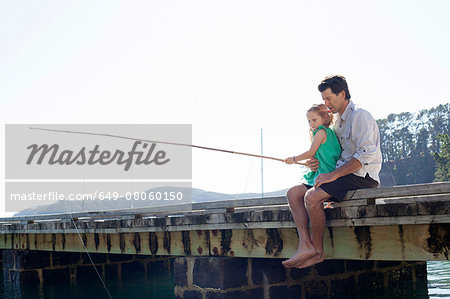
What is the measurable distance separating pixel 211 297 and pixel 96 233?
5.95 meters

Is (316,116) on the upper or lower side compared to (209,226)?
upper

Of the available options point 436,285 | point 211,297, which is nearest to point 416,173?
point 436,285

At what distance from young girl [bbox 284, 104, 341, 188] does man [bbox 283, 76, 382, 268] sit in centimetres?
8

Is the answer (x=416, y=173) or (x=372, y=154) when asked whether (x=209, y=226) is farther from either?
(x=416, y=173)

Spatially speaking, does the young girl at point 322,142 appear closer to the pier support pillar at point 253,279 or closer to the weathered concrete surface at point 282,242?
the weathered concrete surface at point 282,242

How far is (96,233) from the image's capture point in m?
16.1

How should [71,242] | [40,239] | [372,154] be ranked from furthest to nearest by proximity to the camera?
[40,239] < [71,242] < [372,154]

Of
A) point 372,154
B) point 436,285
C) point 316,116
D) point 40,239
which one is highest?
point 316,116

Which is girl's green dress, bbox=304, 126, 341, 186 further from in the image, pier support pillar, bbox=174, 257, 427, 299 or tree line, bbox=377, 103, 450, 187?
tree line, bbox=377, 103, 450, 187

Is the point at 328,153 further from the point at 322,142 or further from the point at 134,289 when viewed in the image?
the point at 134,289

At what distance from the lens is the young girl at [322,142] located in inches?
295

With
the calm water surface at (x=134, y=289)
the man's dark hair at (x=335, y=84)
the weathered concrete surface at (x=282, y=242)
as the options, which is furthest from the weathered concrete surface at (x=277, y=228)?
the calm water surface at (x=134, y=289)

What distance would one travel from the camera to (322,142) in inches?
296

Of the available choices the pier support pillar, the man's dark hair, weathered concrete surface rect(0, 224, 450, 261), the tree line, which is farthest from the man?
the tree line
